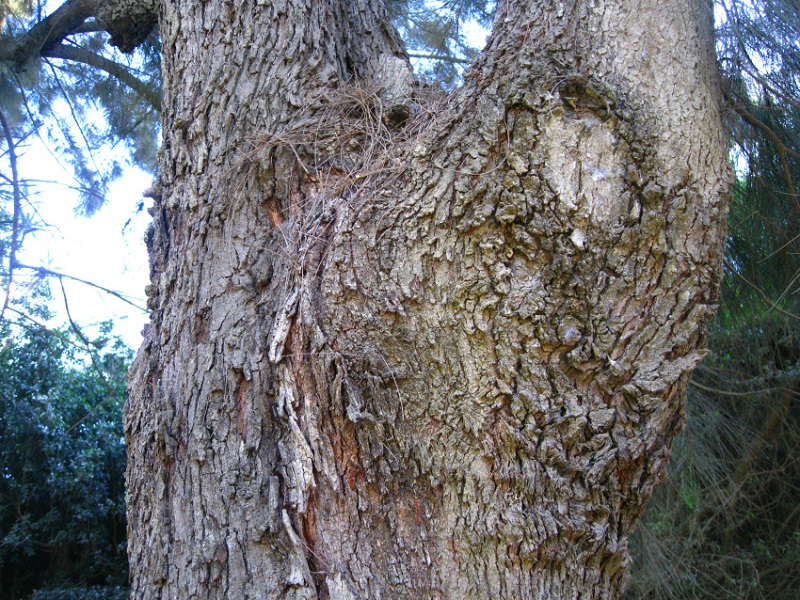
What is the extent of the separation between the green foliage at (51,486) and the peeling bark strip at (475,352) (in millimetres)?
3203

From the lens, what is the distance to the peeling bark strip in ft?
4.28

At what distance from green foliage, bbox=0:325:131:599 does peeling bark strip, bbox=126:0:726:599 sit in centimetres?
320

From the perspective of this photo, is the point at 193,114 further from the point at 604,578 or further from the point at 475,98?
the point at 604,578

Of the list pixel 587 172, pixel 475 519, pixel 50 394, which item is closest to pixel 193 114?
pixel 587 172

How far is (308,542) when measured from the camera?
1359 millimetres

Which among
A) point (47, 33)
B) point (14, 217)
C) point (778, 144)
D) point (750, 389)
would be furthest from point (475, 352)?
point (750, 389)

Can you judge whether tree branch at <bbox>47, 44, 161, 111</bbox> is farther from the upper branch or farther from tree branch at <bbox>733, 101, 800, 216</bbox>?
tree branch at <bbox>733, 101, 800, 216</bbox>

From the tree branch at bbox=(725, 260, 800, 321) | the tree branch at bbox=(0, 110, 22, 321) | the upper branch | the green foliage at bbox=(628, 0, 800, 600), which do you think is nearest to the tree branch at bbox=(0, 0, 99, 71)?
the upper branch

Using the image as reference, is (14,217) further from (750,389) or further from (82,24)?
(750,389)

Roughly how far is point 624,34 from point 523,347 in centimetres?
76

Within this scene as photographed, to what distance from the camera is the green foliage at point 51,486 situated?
14.7 ft

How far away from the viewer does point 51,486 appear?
446cm

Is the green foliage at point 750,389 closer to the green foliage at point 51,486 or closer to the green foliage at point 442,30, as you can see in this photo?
the green foliage at point 442,30

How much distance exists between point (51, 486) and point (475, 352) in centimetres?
421
